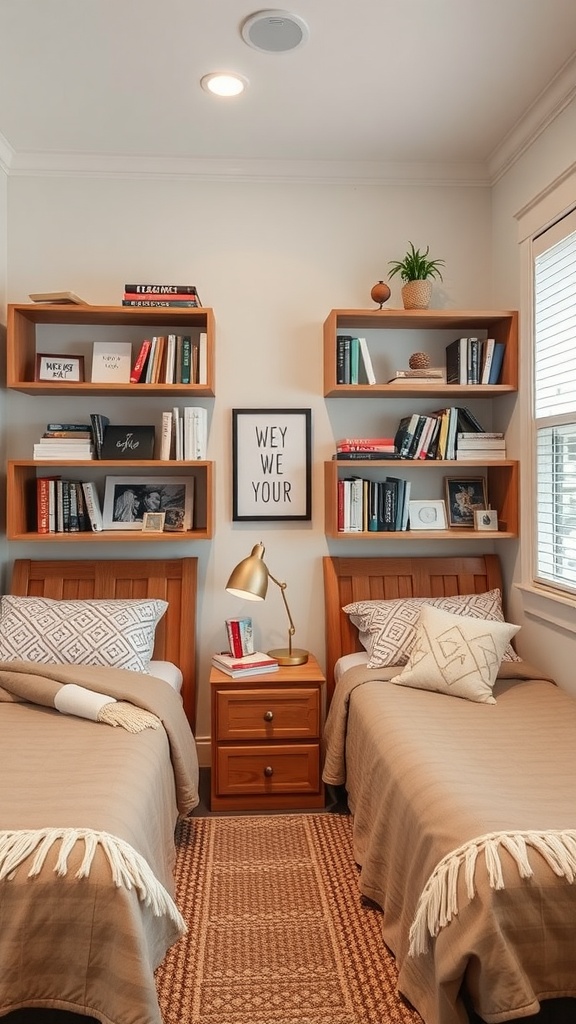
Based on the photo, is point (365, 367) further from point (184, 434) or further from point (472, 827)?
point (472, 827)

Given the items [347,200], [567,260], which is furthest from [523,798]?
[347,200]

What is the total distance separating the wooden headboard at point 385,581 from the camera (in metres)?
3.19

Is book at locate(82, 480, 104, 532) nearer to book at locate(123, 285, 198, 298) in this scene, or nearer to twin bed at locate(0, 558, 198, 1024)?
twin bed at locate(0, 558, 198, 1024)

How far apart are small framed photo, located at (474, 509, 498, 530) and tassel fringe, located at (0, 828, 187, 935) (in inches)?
80.9

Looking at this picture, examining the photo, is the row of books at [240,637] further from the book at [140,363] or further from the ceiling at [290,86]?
the ceiling at [290,86]

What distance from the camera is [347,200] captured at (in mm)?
3279

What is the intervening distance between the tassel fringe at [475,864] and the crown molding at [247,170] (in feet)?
9.11

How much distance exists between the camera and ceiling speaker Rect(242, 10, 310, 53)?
2.17 metres

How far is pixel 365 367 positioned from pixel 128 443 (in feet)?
3.47

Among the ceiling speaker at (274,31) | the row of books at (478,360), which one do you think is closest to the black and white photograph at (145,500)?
the row of books at (478,360)

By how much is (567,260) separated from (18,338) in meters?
2.15

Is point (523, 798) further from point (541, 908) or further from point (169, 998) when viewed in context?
point (169, 998)

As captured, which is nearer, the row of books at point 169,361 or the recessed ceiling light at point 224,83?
the recessed ceiling light at point 224,83

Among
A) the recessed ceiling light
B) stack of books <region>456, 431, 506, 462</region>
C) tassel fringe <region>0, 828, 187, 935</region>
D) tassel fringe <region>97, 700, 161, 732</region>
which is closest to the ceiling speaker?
the recessed ceiling light
